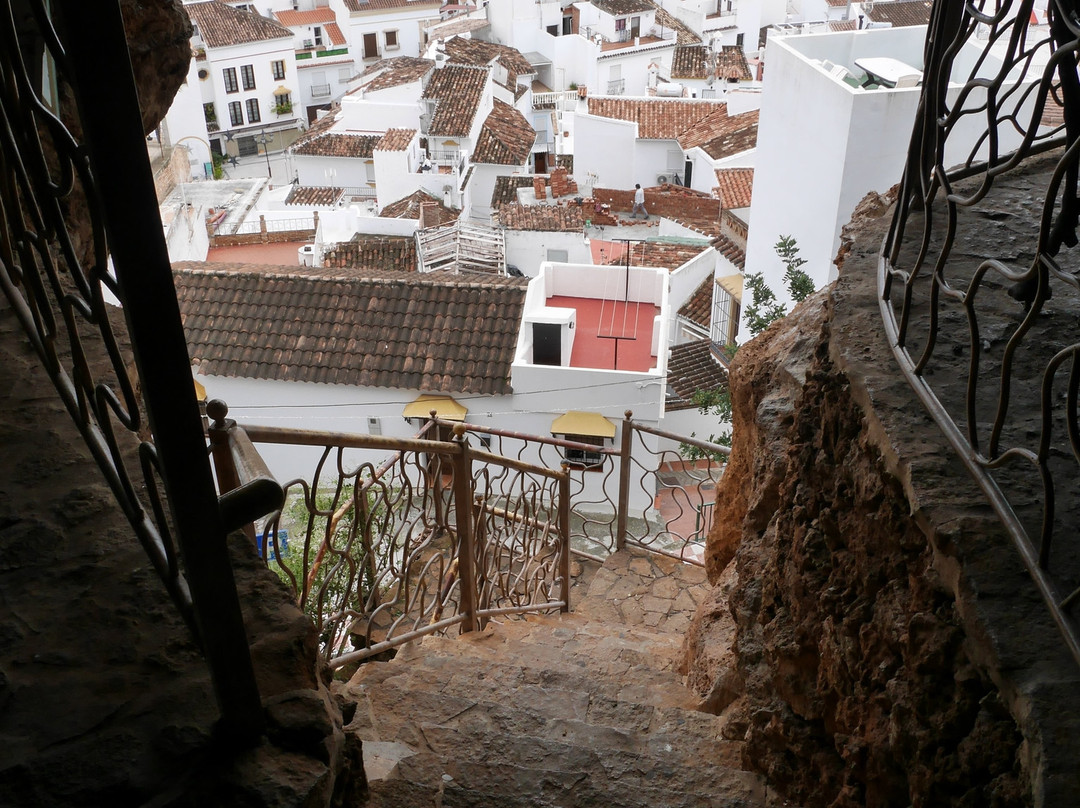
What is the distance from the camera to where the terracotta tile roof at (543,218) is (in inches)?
756

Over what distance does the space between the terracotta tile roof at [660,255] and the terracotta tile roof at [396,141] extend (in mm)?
6215

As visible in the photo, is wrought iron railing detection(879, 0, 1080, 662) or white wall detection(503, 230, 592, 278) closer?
wrought iron railing detection(879, 0, 1080, 662)

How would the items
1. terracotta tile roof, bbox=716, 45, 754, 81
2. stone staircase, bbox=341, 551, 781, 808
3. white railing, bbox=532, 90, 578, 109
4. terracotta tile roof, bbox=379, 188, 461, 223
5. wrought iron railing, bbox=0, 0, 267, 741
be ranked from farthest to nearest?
white railing, bbox=532, 90, 578, 109 → terracotta tile roof, bbox=716, 45, 754, 81 → terracotta tile roof, bbox=379, 188, 461, 223 → stone staircase, bbox=341, 551, 781, 808 → wrought iron railing, bbox=0, 0, 267, 741

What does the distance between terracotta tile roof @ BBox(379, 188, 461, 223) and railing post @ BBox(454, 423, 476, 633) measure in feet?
55.4

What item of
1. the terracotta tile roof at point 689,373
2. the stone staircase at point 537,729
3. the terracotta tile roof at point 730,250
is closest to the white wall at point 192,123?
the terracotta tile roof at point 730,250

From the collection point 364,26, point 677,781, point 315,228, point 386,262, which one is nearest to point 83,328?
point 677,781

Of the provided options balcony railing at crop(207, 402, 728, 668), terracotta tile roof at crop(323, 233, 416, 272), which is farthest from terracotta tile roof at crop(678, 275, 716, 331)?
balcony railing at crop(207, 402, 728, 668)

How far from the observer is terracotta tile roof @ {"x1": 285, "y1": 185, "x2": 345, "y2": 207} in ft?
75.5

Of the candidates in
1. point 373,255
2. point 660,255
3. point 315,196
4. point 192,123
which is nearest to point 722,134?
point 660,255

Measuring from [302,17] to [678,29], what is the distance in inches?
571

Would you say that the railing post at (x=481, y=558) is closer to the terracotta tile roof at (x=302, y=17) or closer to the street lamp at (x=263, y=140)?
the street lamp at (x=263, y=140)

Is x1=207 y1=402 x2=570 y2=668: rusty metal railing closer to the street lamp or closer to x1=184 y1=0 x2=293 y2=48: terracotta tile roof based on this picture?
the street lamp

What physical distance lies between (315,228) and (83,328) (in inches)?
763

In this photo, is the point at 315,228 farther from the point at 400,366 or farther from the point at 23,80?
the point at 23,80
